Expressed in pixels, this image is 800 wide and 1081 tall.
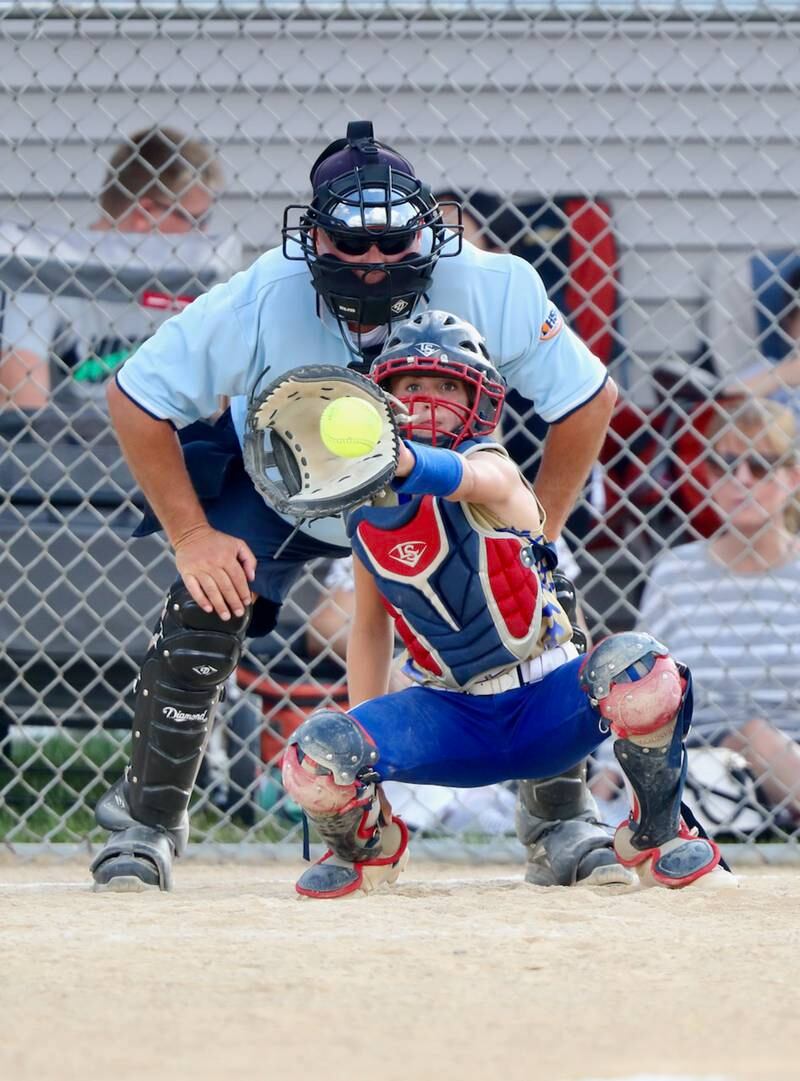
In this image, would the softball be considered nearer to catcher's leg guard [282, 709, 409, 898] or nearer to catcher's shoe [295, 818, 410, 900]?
catcher's leg guard [282, 709, 409, 898]

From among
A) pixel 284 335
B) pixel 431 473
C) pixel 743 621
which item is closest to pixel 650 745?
pixel 431 473

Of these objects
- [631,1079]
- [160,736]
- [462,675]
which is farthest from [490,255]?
[631,1079]

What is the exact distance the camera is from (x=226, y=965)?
6.94ft

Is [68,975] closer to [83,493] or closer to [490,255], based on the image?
[490,255]

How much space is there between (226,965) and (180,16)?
8.84 feet

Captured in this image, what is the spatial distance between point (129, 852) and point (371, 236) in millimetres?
1305

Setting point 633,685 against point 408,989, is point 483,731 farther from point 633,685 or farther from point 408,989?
point 408,989

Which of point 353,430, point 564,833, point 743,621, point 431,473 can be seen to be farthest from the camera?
point 743,621

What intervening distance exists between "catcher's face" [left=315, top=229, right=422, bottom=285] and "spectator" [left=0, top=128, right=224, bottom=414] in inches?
56.6

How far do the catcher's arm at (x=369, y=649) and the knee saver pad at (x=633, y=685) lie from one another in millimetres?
512

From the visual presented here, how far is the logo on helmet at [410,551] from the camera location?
9.29 feet

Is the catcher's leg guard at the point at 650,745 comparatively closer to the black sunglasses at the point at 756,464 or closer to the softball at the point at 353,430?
the softball at the point at 353,430

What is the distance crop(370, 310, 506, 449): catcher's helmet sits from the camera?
2674mm

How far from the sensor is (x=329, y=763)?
275 centimetres
